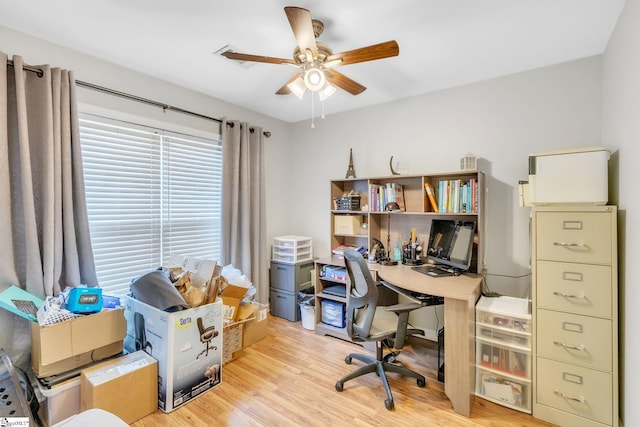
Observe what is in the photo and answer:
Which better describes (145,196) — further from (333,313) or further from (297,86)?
(333,313)

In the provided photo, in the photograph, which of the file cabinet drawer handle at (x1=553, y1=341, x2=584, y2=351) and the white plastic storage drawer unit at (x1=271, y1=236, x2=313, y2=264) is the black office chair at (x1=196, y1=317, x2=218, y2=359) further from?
the file cabinet drawer handle at (x1=553, y1=341, x2=584, y2=351)

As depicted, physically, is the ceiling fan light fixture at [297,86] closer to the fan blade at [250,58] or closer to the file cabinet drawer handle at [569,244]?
the fan blade at [250,58]

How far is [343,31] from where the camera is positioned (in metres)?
1.86

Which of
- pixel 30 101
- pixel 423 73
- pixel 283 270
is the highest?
pixel 423 73

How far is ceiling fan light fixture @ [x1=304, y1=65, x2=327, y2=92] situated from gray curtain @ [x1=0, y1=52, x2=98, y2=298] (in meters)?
1.66

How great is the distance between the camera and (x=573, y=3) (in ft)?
5.26

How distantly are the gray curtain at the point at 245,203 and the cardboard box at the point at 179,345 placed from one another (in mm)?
986

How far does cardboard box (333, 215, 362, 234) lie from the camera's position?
3.17 metres

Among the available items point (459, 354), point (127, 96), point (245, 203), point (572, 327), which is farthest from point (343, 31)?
point (572, 327)

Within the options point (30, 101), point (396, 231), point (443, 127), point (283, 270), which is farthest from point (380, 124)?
point (30, 101)

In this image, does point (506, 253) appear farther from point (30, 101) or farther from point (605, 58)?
point (30, 101)

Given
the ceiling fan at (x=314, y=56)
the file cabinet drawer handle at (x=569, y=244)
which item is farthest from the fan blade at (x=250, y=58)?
the file cabinet drawer handle at (x=569, y=244)

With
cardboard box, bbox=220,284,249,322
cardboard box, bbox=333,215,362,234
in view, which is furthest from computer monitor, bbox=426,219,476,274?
cardboard box, bbox=220,284,249,322

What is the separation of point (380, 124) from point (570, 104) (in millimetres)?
1578
